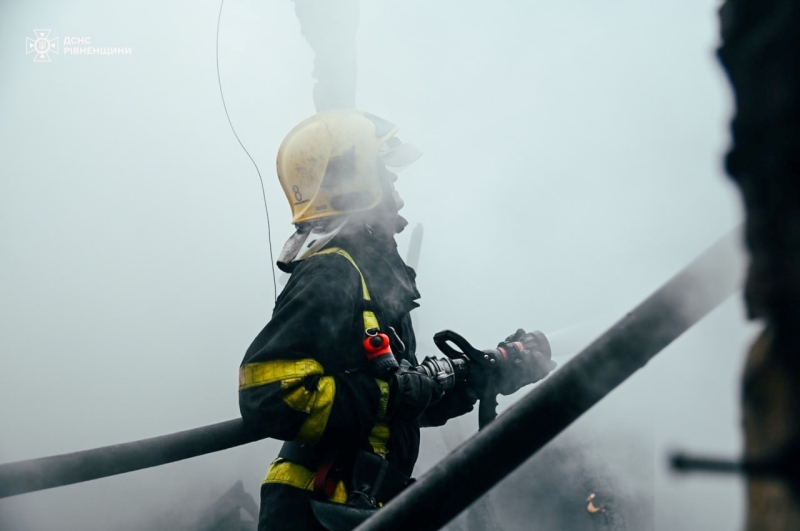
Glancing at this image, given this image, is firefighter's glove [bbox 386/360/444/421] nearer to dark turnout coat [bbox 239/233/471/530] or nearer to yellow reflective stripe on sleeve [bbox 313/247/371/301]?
dark turnout coat [bbox 239/233/471/530]

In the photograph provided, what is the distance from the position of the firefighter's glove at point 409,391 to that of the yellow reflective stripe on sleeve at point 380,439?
9 centimetres

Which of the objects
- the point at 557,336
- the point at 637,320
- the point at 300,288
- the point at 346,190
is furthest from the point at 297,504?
the point at 637,320

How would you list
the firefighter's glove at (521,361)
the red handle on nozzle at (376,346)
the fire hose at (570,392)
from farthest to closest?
the firefighter's glove at (521,361) → the red handle on nozzle at (376,346) → the fire hose at (570,392)

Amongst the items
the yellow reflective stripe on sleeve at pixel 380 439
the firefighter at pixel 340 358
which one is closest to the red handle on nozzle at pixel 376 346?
the firefighter at pixel 340 358

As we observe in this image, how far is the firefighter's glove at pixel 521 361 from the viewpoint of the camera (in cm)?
244

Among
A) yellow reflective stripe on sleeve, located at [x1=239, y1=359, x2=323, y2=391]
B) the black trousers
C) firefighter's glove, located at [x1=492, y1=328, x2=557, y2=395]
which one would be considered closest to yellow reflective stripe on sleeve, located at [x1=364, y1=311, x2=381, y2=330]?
yellow reflective stripe on sleeve, located at [x1=239, y1=359, x2=323, y2=391]

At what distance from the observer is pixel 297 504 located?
2.21 meters

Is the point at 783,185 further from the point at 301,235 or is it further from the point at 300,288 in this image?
the point at 301,235

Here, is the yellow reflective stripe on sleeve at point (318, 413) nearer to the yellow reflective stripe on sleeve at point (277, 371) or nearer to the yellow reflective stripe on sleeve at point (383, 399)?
the yellow reflective stripe on sleeve at point (277, 371)

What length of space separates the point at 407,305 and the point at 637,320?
1.80 meters

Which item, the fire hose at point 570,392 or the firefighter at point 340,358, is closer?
the fire hose at point 570,392

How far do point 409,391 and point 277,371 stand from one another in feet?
1.47

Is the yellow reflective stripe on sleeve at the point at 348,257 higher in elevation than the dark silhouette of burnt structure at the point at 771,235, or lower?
lower

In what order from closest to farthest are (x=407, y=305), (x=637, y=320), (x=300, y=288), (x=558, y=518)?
(x=637, y=320)
(x=300, y=288)
(x=407, y=305)
(x=558, y=518)
